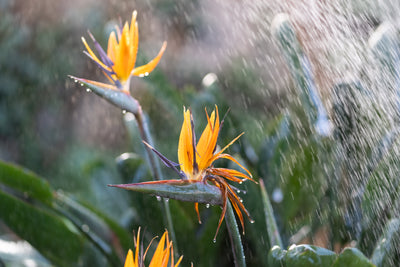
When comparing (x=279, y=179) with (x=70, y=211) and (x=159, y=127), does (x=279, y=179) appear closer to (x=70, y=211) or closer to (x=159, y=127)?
(x=70, y=211)

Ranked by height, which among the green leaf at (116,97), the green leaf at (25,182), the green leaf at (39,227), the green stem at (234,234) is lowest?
the green leaf at (39,227)

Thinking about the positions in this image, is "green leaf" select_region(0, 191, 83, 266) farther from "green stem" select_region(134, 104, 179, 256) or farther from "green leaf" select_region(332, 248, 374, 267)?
"green leaf" select_region(332, 248, 374, 267)

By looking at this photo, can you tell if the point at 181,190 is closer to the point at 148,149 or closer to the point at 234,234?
the point at 234,234

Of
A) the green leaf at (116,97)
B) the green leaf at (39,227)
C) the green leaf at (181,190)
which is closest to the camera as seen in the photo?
the green leaf at (181,190)

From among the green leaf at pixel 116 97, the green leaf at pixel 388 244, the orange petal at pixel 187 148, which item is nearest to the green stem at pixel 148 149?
the green leaf at pixel 116 97

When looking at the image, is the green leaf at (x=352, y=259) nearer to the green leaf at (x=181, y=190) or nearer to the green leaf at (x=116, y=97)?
the green leaf at (x=181, y=190)

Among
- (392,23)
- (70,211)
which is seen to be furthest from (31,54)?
(392,23)
